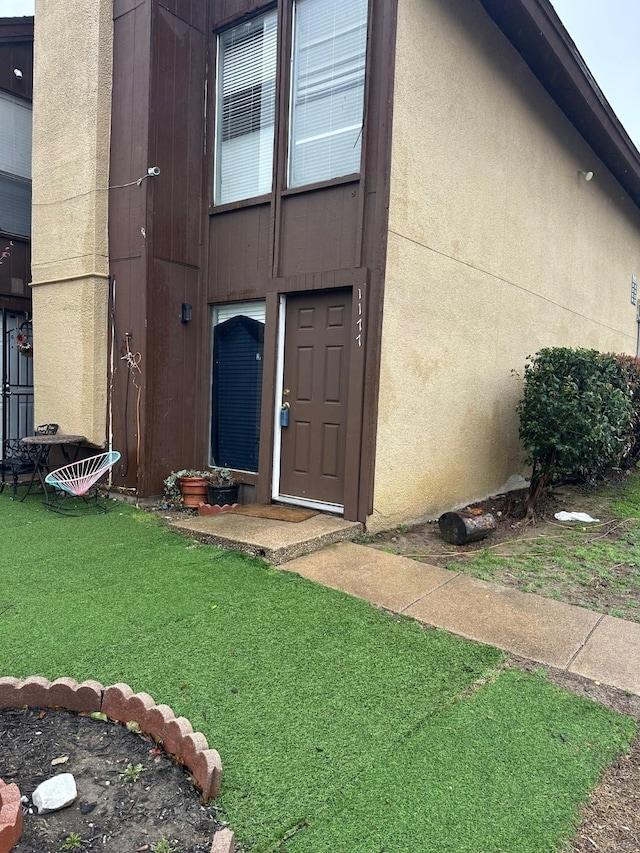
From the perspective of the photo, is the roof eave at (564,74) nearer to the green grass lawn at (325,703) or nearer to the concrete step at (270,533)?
the concrete step at (270,533)

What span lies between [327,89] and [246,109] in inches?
45.7

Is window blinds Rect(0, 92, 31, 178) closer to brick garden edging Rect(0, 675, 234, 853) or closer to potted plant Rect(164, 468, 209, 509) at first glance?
potted plant Rect(164, 468, 209, 509)

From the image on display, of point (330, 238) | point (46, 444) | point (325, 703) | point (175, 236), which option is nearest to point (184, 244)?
point (175, 236)

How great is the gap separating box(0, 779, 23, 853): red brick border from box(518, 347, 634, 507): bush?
551 cm

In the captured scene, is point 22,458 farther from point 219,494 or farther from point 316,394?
point 316,394

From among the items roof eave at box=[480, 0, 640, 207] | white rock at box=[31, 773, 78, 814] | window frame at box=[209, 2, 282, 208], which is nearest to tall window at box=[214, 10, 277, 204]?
window frame at box=[209, 2, 282, 208]

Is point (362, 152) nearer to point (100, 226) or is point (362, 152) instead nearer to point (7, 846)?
point (100, 226)

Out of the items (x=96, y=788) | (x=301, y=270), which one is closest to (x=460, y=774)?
(x=96, y=788)

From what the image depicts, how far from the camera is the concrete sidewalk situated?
3092 mm

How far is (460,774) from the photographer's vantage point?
213 centimetres

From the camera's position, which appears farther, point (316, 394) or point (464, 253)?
point (464, 253)

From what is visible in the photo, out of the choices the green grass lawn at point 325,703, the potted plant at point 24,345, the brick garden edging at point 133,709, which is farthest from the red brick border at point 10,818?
the potted plant at point 24,345

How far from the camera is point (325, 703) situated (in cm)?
258

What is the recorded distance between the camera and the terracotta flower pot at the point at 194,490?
610cm
